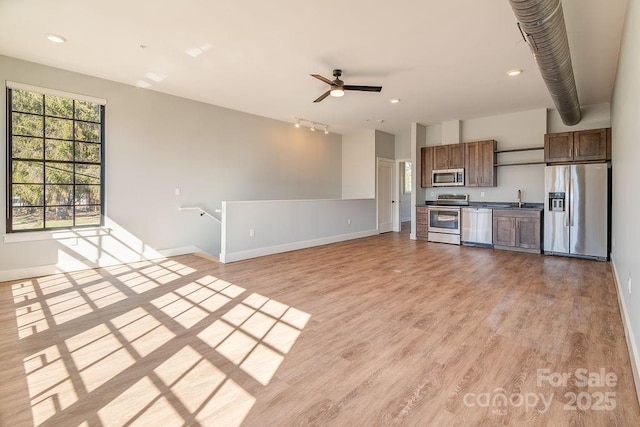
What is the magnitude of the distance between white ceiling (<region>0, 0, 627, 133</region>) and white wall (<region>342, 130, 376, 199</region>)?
120 inches

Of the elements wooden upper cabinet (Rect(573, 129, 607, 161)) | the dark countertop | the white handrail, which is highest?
wooden upper cabinet (Rect(573, 129, 607, 161))

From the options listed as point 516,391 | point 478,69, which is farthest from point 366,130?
point 516,391

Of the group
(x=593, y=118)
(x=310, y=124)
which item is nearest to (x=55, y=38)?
(x=310, y=124)

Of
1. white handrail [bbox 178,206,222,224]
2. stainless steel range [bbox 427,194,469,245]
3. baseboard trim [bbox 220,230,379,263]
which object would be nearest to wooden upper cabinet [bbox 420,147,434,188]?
stainless steel range [bbox 427,194,469,245]

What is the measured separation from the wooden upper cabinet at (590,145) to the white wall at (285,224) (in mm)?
4509

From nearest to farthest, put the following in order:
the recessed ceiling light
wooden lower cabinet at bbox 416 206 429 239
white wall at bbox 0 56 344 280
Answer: the recessed ceiling light < white wall at bbox 0 56 344 280 < wooden lower cabinet at bbox 416 206 429 239

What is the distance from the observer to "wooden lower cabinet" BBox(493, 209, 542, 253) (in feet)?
19.9

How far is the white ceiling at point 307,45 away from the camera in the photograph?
10.0ft

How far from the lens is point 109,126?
4996mm

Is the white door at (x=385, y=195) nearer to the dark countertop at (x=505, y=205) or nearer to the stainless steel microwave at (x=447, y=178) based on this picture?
the stainless steel microwave at (x=447, y=178)

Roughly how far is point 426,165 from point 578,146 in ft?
9.88

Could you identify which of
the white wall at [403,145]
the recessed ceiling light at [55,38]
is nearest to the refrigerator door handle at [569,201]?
the white wall at [403,145]

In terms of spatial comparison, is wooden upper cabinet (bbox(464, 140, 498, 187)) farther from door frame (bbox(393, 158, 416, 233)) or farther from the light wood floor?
the light wood floor

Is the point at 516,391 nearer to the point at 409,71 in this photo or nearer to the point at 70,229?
the point at 409,71
